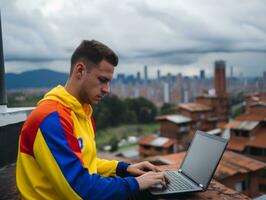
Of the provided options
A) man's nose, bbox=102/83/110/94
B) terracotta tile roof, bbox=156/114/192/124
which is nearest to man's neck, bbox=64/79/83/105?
man's nose, bbox=102/83/110/94

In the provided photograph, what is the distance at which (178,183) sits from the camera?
1664 mm

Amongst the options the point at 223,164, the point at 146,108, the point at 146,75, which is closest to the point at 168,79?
the point at 146,75

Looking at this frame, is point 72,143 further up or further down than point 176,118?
further up

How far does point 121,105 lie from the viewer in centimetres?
3384

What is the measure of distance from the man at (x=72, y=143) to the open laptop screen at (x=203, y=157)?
0.81 feet

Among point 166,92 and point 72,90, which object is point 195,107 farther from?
point 166,92

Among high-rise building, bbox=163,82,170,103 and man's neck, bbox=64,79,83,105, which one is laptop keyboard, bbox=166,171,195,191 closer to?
man's neck, bbox=64,79,83,105

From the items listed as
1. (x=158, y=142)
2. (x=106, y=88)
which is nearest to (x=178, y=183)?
(x=106, y=88)

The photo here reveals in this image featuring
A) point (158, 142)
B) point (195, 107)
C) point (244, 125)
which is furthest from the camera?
point (195, 107)

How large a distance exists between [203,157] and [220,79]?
94.4 ft

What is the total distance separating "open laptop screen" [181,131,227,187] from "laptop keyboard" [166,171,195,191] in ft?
0.14

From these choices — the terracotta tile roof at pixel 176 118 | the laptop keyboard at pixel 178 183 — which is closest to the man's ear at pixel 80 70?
the laptop keyboard at pixel 178 183

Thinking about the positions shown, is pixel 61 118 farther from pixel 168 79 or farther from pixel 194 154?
pixel 168 79

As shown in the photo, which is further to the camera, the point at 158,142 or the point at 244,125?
the point at 158,142
